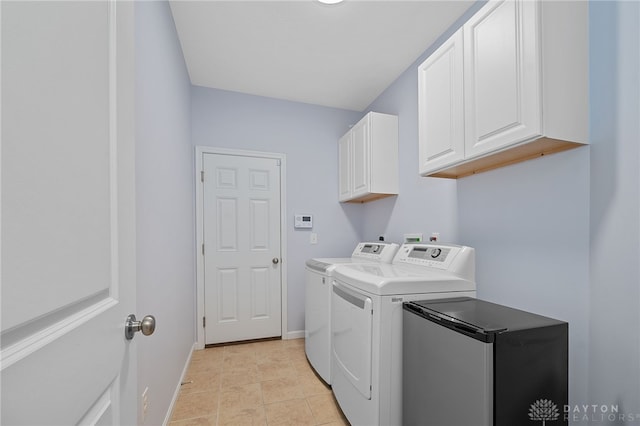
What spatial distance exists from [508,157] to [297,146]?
2221 mm

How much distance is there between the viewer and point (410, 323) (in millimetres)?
1374

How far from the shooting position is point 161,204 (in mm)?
1617

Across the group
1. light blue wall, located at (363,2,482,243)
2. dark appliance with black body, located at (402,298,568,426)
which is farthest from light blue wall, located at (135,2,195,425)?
light blue wall, located at (363,2,482,243)

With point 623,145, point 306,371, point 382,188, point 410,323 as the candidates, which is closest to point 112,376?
point 410,323

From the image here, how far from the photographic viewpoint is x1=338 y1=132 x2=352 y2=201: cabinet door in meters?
3.10

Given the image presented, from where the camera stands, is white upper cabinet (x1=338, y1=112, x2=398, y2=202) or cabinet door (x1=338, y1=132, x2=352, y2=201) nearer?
white upper cabinet (x1=338, y1=112, x2=398, y2=202)

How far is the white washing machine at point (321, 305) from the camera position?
6.87ft

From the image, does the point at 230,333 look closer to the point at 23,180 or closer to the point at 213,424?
the point at 213,424

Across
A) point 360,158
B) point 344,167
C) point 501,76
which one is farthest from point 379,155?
point 501,76

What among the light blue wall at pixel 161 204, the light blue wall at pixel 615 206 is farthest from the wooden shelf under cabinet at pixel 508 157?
the light blue wall at pixel 161 204

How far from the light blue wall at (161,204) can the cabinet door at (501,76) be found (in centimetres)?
166

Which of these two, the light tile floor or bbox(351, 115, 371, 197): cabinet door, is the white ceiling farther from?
the light tile floor

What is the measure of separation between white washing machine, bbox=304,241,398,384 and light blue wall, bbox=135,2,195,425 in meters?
1.06

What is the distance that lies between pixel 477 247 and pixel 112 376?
1943 millimetres
